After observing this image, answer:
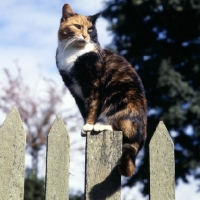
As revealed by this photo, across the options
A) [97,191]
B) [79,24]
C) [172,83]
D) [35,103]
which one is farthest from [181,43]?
[97,191]

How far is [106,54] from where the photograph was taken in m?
3.02

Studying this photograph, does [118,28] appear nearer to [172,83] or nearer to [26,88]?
[172,83]

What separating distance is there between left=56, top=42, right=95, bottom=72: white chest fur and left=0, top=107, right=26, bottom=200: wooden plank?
104cm

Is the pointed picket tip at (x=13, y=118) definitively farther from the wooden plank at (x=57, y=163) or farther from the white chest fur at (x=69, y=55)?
the white chest fur at (x=69, y=55)

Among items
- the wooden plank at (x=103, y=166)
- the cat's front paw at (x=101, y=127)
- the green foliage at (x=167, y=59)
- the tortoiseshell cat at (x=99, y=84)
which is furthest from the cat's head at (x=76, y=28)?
the green foliage at (x=167, y=59)

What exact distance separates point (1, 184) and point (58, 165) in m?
0.25

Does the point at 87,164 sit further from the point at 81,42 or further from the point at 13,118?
the point at 81,42

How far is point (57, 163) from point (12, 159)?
187mm

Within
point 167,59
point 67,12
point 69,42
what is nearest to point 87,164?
point 69,42

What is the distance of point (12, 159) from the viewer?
81.9 inches

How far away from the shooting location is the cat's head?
10.5ft

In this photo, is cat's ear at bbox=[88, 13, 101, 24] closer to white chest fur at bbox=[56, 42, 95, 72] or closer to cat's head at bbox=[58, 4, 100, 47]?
cat's head at bbox=[58, 4, 100, 47]

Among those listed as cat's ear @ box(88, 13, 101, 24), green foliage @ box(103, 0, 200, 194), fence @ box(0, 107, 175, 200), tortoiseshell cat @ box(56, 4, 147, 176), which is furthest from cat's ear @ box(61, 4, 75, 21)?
green foliage @ box(103, 0, 200, 194)

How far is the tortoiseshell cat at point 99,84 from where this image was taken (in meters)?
2.48
